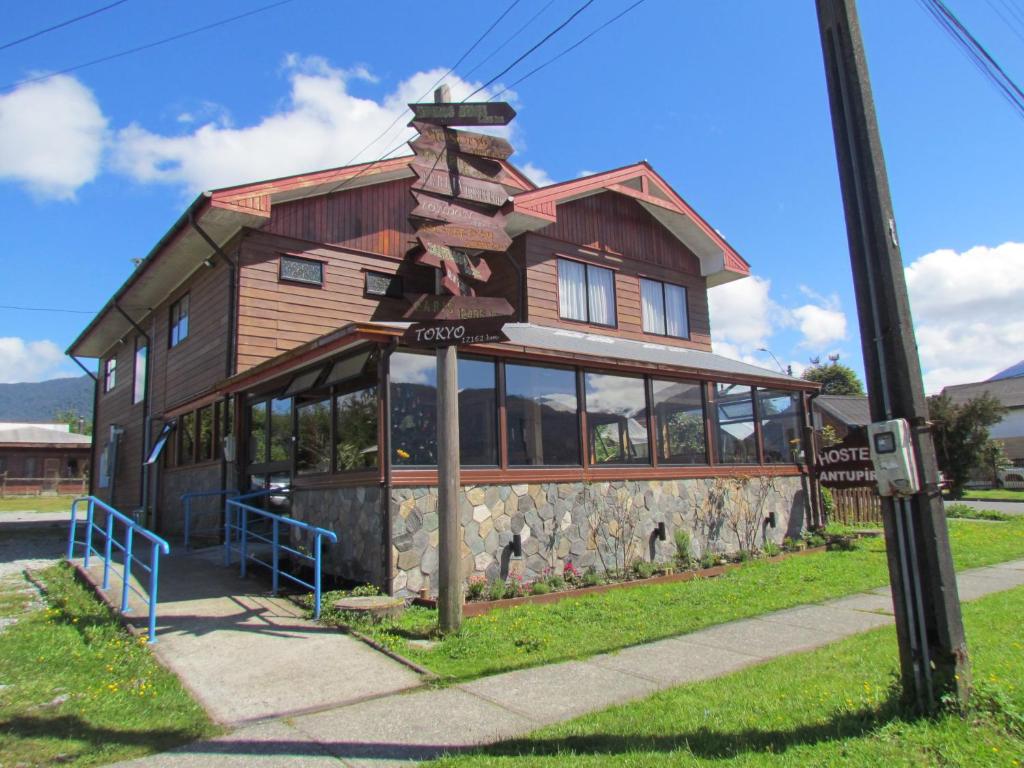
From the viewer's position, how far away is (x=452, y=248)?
23.9 feet

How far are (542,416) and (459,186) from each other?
3.59 metres

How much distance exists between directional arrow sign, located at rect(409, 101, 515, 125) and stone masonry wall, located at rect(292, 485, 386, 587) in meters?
4.08

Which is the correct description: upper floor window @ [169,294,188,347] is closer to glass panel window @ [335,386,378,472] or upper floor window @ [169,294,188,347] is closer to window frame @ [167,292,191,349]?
window frame @ [167,292,191,349]

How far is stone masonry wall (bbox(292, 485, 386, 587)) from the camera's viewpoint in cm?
817

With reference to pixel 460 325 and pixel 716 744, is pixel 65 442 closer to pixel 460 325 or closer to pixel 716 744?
pixel 460 325

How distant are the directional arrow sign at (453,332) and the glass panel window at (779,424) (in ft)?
26.6

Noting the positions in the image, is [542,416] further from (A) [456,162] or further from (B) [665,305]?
(B) [665,305]

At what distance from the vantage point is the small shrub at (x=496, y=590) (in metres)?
8.37

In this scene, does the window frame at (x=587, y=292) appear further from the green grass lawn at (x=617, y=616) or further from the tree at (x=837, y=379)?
the tree at (x=837, y=379)

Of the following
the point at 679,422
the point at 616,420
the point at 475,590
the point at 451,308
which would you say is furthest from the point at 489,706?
the point at 679,422

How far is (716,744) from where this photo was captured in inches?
155

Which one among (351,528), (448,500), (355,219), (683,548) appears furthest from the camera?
(355,219)

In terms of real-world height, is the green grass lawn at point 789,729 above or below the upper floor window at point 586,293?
below

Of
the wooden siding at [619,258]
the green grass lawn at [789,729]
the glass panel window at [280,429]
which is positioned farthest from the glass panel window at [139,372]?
the green grass lawn at [789,729]
